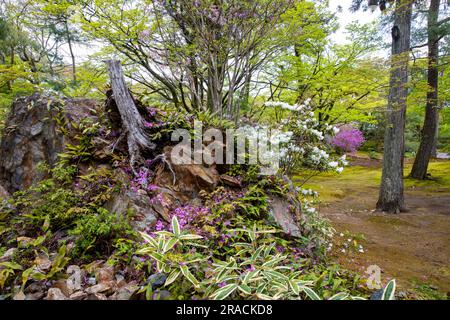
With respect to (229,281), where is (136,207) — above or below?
above

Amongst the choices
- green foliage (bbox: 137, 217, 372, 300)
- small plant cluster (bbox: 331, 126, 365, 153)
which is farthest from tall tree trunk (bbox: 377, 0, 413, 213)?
small plant cluster (bbox: 331, 126, 365, 153)

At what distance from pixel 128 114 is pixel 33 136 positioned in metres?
1.43

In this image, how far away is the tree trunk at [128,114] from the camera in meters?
3.00

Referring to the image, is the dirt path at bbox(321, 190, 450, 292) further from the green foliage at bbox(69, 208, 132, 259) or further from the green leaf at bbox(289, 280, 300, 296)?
the green foliage at bbox(69, 208, 132, 259)

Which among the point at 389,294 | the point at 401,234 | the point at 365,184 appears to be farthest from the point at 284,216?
the point at 365,184

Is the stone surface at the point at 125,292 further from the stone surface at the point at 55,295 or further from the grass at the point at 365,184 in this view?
the grass at the point at 365,184

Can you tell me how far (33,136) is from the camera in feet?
10.8

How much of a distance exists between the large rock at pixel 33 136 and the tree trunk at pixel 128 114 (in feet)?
2.41

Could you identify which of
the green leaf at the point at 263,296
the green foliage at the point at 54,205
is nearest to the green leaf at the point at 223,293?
the green leaf at the point at 263,296

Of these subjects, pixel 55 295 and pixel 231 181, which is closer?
pixel 55 295

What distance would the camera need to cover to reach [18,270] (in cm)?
191

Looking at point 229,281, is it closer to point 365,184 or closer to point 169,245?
point 169,245

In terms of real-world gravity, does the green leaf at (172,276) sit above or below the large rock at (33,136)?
below

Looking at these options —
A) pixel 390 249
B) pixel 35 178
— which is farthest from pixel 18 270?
pixel 390 249
